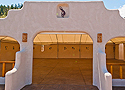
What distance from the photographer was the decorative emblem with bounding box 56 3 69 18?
6320mm

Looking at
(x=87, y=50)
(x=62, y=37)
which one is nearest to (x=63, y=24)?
(x=62, y=37)

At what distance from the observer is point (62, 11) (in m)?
6.33

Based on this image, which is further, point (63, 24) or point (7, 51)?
point (7, 51)

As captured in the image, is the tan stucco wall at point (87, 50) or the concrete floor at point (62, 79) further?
the tan stucco wall at point (87, 50)

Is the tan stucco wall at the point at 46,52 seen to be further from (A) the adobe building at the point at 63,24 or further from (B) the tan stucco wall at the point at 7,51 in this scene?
(A) the adobe building at the point at 63,24

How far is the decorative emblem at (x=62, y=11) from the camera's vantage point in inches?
249

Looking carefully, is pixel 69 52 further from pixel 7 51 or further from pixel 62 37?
pixel 7 51

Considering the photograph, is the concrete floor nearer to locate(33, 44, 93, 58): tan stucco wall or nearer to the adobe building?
the adobe building

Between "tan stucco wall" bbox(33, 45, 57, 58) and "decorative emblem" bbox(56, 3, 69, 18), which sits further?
"tan stucco wall" bbox(33, 45, 57, 58)

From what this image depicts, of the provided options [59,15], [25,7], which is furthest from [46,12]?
[25,7]

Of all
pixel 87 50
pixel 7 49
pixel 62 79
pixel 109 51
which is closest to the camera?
pixel 62 79

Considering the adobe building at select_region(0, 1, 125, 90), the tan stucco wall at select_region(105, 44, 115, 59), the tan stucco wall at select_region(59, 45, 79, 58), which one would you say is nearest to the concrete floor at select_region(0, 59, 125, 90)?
the adobe building at select_region(0, 1, 125, 90)

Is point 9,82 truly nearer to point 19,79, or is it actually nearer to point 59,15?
point 19,79

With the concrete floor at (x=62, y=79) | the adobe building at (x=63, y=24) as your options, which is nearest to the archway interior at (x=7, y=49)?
the concrete floor at (x=62, y=79)
